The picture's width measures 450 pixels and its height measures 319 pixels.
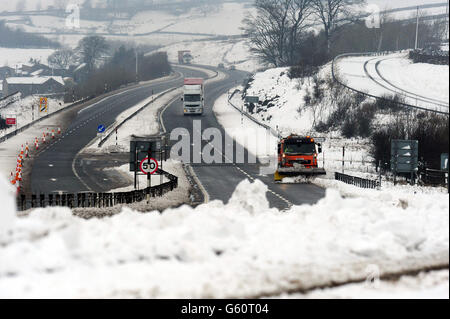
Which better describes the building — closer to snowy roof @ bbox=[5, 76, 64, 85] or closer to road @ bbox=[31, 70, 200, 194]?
snowy roof @ bbox=[5, 76, 64, 85]

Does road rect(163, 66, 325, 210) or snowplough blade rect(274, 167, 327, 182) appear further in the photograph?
snowplough blade rect(274, 167, 327, 182)

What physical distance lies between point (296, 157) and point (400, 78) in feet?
151

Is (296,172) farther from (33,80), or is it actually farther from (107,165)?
(33,80)

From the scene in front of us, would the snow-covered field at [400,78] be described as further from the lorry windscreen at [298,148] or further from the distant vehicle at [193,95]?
the lorry windscreen at [298,148]

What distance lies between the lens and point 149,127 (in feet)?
250

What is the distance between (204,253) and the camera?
11.8 metres

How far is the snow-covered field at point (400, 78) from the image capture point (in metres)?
65.4

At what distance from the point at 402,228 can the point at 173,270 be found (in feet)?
16.0

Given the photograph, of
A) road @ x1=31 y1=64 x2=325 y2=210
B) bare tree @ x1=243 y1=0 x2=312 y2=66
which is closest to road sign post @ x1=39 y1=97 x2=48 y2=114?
road @ x1=31 y1=64 x2=325 y2=210

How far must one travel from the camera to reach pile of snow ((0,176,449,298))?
34.9ft

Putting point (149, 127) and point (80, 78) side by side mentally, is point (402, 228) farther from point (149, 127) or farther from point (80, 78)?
point (80, 78)

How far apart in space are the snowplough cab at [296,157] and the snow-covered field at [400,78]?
67.7 feet

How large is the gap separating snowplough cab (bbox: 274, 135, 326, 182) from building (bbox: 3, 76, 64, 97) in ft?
480

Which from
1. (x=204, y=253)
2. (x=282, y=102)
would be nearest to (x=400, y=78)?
(x=282, y=102)
